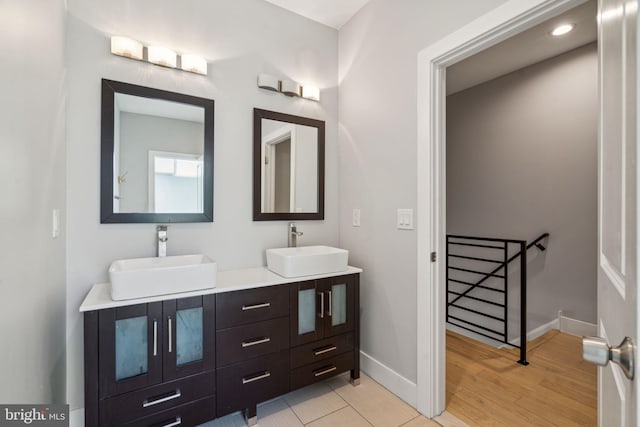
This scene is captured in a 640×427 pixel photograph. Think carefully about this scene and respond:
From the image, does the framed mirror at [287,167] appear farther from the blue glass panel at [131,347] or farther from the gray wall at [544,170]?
the gray wall at [544,170]

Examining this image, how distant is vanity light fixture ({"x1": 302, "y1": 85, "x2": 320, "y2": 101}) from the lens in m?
2.30

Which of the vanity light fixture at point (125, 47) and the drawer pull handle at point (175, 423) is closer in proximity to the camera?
the drawer pull handle at point (175, 423)

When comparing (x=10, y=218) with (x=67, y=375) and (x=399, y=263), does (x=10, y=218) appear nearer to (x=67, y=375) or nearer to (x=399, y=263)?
(x=67, y=375)

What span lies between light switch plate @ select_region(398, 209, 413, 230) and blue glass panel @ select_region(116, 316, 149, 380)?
1497 millimetres

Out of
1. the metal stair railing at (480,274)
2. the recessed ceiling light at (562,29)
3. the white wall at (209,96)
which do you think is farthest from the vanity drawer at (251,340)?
the recessed ceiling light at (562,29)

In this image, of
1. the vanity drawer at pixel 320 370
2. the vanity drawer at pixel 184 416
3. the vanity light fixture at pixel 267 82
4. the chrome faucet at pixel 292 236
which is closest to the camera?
the vanity drawer at pixel 184 416

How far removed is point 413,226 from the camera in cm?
184

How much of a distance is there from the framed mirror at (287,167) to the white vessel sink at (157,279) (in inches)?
26.7

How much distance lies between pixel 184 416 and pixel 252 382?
35 centimetres

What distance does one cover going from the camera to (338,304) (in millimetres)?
1996

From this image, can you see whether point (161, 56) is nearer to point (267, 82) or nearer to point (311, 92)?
point (267, 82)

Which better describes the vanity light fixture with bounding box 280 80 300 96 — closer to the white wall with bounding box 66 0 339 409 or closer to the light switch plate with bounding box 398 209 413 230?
the white wall with bounding box 66 0 339 409

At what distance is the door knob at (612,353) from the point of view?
441 millimetres

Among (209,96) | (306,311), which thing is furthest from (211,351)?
(209,96)
